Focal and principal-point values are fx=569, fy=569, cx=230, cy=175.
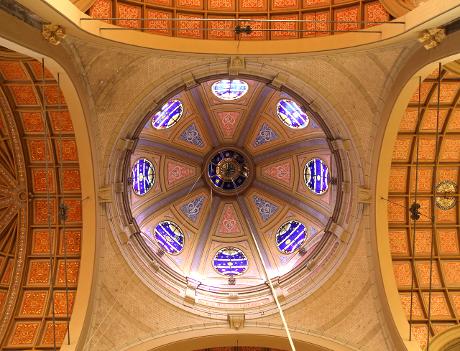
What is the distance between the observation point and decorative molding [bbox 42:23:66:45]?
446 inches

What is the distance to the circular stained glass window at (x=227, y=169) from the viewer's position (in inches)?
848

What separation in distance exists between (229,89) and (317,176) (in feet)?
14.0

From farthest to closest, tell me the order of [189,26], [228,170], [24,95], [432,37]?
1. [228,170]
2. [24,95]
3. [189,26]
4. [432,37]

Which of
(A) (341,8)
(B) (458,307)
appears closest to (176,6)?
(A) (341,8)

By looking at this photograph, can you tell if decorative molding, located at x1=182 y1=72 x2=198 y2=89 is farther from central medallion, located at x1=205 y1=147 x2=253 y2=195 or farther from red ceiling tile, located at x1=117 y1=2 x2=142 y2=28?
central medallion, located at x1=205 y1=147 x2=253 y2=195

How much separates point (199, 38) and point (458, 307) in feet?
32.5

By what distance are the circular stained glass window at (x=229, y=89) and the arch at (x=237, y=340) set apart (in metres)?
8.08

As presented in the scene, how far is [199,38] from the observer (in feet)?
46.1

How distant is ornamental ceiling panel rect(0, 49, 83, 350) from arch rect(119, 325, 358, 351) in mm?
2490

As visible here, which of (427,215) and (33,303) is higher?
(427,215)

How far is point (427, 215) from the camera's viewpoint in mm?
16172

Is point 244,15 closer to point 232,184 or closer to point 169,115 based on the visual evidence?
point 169,115

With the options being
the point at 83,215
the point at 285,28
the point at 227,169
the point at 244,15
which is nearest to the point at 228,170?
the point at 227,169

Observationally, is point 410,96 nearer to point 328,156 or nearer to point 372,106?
point 372,106
